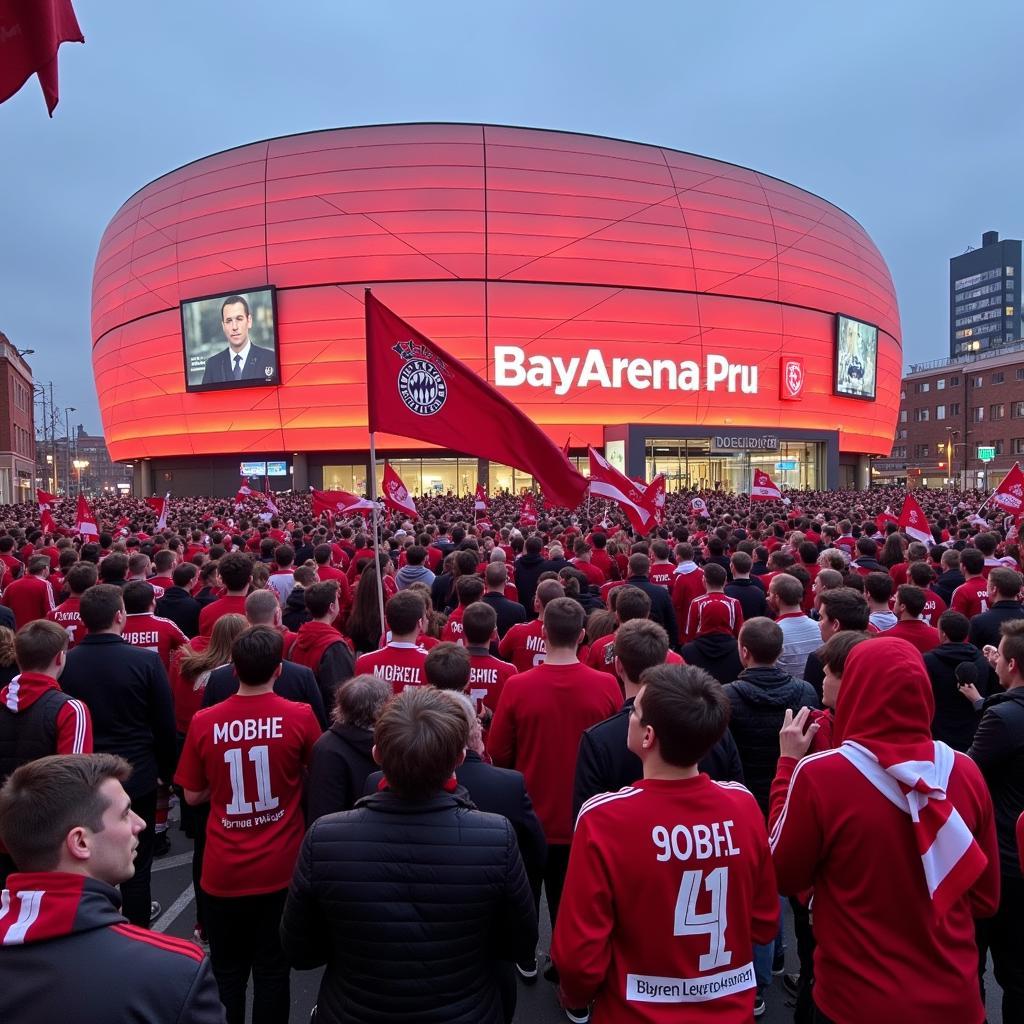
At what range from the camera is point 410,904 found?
213 cm

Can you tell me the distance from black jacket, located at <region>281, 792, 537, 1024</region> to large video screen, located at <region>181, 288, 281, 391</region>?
40.5 metres

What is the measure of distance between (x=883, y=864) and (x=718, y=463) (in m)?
45.3

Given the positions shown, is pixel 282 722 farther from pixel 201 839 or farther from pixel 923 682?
pixel 923 682

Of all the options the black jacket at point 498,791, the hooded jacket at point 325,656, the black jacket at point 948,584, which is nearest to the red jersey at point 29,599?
the hooded jacket at point 325,656

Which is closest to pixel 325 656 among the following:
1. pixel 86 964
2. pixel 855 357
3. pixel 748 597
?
pixel 86 964

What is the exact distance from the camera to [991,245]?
5723 inches

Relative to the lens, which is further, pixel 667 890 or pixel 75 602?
pixel 75 602

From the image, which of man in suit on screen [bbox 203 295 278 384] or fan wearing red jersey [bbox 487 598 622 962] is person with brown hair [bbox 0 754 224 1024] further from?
man in suit on screen [bbox 203 295 278 384]

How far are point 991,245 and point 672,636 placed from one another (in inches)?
6932

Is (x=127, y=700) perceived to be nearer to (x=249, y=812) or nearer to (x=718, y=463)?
(x=249, y=812)

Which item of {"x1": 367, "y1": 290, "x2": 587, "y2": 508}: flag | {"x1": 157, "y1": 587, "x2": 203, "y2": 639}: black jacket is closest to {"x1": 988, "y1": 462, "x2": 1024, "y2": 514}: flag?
{"x1": 367, "y1": 290, "x2": 587, "y2": 508}: flag

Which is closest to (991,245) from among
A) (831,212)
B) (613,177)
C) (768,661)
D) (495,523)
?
(831,212)

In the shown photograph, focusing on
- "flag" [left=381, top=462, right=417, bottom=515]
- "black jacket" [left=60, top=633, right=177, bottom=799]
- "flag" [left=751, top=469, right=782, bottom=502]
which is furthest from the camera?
"flag" [left=751, top=469, right=782, bottom=502]

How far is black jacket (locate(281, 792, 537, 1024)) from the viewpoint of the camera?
2.14 meters
